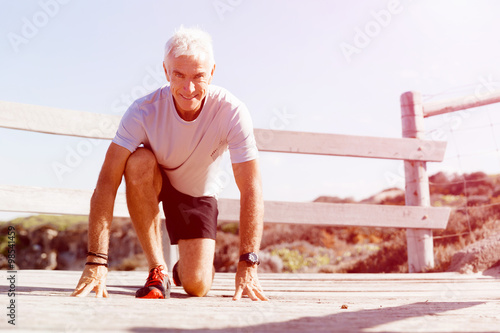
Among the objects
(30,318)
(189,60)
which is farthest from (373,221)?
(30,318)

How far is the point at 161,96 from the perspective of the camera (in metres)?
2.57

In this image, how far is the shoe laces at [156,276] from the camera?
226 cm

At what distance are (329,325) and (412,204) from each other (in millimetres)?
3712

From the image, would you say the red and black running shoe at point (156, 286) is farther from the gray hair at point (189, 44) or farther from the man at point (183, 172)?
the gray hair at point (189, 44)

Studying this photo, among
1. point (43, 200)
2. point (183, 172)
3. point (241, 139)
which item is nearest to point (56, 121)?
point (43, 200)

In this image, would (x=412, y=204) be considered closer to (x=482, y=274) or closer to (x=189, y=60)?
(x=482, y=274)

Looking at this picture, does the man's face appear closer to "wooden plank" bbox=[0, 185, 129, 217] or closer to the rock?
"wooden plank" bbox=[0, 185, 129, 217]

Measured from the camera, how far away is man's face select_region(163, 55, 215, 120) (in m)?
2.32

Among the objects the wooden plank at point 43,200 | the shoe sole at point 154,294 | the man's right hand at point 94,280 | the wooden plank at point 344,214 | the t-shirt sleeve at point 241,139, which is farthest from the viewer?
the wooden plank at point 344,214

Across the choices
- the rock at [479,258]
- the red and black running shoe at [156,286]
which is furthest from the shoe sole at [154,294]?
the rock at [479,258]

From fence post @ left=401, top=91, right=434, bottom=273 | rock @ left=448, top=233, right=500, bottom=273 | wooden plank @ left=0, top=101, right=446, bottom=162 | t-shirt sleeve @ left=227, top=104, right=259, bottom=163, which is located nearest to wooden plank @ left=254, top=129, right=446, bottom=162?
wooden plank @ left=0, top=101, right=446, bottom=162

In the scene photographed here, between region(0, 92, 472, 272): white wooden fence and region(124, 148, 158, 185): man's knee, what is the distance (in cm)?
131

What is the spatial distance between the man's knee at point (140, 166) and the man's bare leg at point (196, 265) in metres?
0.47

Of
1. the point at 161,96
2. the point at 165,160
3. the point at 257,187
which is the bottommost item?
the point at 257,187
